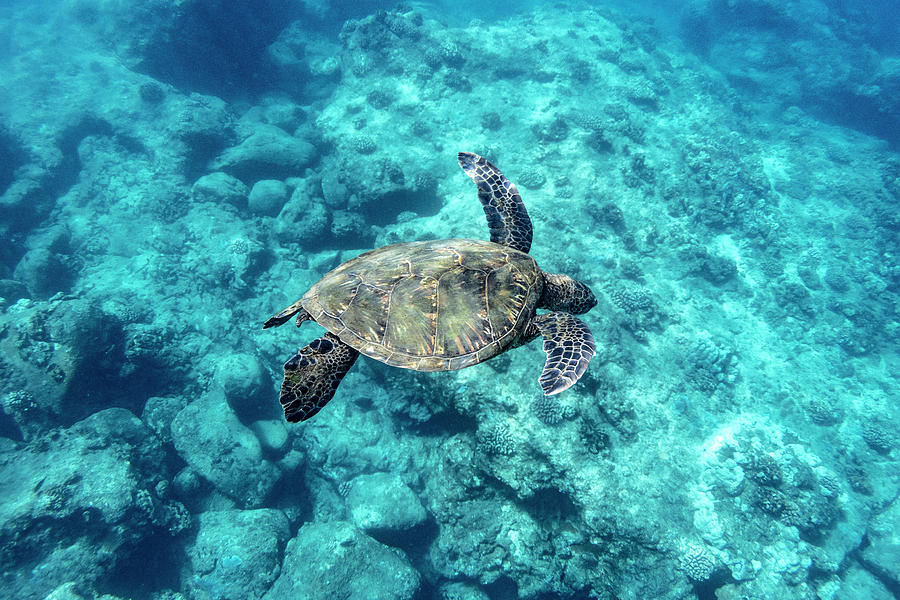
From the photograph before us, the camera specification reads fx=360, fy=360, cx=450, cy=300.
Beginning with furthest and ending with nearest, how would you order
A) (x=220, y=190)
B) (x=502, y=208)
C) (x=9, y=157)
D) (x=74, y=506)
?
(x=9, y=157)
(x=220, y=190)
(x=74, y=506)
(x=502, y=208)

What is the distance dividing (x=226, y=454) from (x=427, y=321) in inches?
289

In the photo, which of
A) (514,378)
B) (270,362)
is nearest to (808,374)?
(514,378)

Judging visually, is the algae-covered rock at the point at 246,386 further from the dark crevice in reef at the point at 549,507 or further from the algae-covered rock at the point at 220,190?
the algae-covered rock at the point at 220,190

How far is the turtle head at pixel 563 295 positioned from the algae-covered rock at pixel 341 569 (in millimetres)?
6398

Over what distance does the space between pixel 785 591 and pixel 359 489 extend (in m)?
9.44

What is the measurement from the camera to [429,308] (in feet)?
14.1

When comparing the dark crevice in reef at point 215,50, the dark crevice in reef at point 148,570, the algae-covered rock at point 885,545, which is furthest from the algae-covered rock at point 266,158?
the algae-covered rock at point 885,545

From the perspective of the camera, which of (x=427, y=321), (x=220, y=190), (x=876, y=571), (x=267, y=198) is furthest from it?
(x=220, y=190)

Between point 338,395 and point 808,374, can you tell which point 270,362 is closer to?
point 338,395

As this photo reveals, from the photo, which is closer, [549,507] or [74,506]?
[74,506]

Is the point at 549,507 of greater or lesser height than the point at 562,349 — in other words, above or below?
below

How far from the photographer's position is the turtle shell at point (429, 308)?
4195mm

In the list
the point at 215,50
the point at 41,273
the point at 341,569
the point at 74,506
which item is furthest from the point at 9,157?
the point at 341,569

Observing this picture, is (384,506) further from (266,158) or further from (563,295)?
(266,158)
